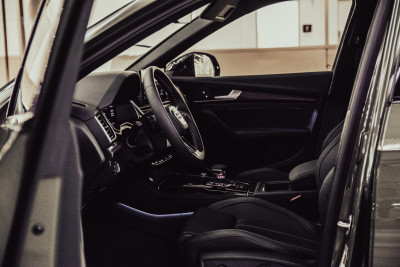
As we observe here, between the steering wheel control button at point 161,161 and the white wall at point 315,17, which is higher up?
the white wall at point 315,17

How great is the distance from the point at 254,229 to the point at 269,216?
0.17m

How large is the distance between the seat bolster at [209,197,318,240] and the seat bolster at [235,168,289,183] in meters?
0.69

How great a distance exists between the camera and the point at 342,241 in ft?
3.85

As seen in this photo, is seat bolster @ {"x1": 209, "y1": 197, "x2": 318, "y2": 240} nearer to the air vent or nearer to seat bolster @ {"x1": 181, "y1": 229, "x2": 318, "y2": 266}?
seat bolster @ {"x1": 181, "y1": 229, "x2": 318, "y2": 266}

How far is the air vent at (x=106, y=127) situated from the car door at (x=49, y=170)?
79cm

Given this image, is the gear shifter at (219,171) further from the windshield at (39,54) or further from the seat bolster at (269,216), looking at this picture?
the windshield at (39,54)

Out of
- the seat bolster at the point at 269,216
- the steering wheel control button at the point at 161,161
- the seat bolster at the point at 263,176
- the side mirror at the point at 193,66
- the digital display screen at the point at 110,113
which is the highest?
the side mirror at the point at 193,66

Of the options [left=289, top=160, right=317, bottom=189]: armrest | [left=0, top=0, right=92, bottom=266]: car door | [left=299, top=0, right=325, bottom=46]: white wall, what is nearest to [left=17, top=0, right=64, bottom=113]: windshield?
[left=0, top=0, right=92, bottom=266]: car door

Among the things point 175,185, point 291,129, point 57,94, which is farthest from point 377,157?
point 291,129

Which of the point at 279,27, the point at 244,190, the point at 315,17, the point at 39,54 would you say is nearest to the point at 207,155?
the point at 244,190

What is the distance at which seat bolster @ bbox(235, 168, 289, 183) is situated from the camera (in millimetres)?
2734

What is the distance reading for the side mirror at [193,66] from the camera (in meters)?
2.86

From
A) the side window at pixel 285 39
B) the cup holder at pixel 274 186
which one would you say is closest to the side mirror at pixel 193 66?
the cup holder at pixel 274 186

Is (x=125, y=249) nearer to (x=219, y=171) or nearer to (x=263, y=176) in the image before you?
(x=219, y=171)
